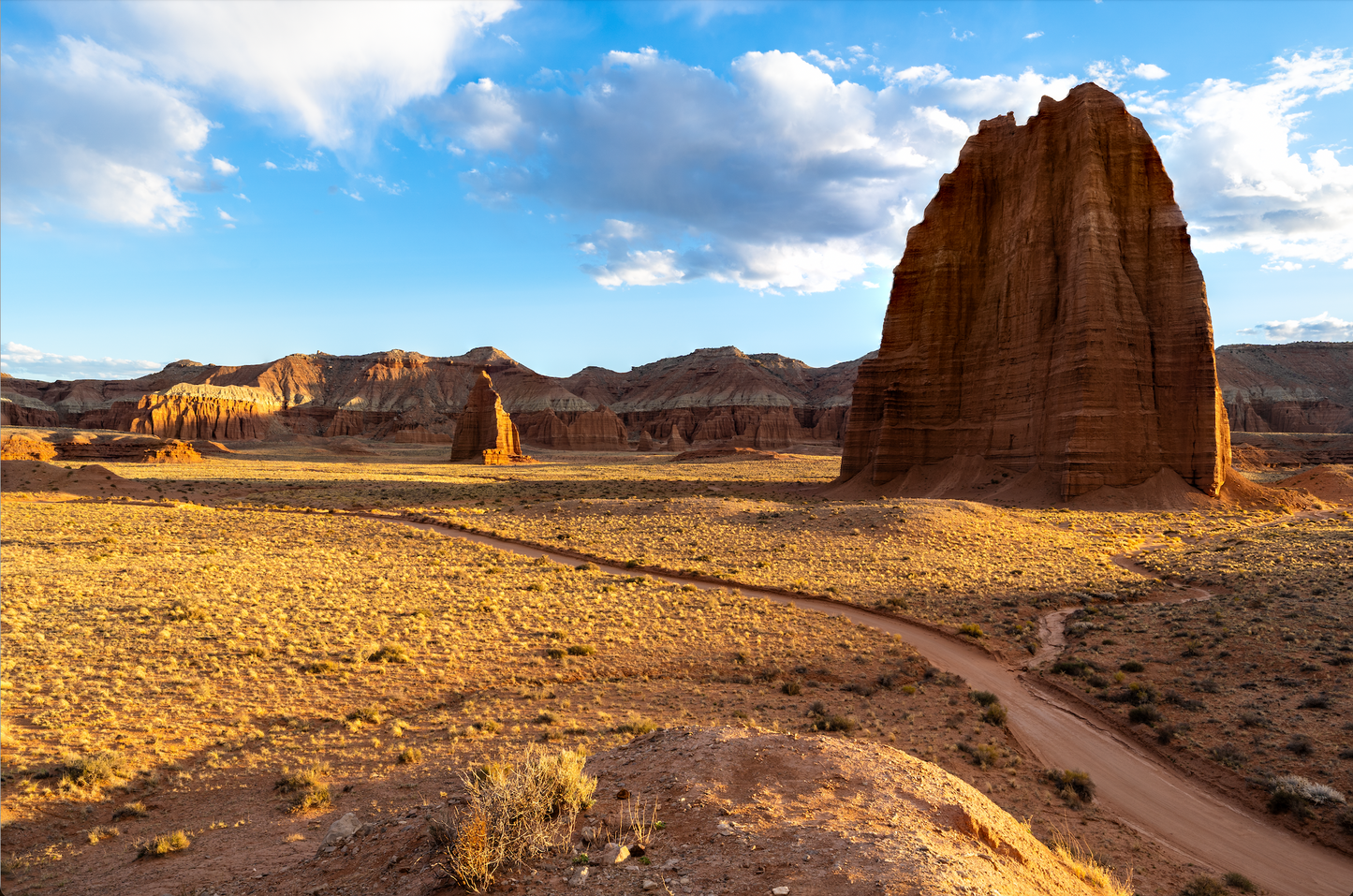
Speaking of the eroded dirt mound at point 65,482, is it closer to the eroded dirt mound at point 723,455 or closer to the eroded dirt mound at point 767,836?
the eroded dirt mound at point 767,836

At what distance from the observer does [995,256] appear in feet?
147

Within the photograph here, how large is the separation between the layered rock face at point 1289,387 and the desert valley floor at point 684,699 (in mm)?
130008

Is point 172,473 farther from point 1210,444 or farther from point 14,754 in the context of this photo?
point 1210,444

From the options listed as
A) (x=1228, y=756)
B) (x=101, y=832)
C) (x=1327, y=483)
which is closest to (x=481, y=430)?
(x=1327, y=483)

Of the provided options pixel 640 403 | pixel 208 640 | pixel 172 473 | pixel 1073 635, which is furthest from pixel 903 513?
pixel 640 403

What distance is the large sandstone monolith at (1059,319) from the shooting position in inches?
1465

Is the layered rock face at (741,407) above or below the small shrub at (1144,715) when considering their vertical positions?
above

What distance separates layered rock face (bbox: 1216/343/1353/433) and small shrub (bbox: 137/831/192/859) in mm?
151961

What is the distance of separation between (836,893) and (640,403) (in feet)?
621

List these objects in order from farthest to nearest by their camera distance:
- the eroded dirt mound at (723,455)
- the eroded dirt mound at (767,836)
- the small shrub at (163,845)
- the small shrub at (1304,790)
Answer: the eroded dirt mound at (723,455) → the small shrub at (1304,790) → the small shrub at (163,845) → the eroded dirt mound at (767,836)

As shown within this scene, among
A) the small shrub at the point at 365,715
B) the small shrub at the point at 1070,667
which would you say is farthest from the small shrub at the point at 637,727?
the small shrub at the point at 1070,667

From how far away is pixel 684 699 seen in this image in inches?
495

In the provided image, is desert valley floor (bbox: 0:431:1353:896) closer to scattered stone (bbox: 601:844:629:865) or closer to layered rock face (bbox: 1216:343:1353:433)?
scattered stone (bbox: 601:844:629:865)

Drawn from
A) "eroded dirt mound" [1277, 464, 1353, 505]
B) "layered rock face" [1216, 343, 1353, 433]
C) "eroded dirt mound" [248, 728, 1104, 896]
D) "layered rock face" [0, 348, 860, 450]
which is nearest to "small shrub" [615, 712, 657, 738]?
"eroded dirt mound" [248, 728, 1104, 896]
